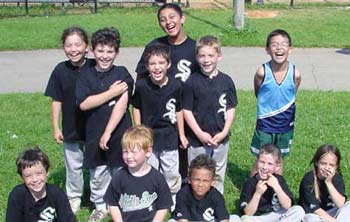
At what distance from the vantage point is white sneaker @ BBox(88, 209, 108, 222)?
5582 millimetres

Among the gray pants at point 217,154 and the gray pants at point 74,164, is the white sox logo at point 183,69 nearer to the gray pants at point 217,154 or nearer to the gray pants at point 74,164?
the gray pants at point 217,154

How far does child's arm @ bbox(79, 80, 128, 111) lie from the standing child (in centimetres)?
29

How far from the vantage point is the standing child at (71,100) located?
216 inches

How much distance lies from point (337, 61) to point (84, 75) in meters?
8.83

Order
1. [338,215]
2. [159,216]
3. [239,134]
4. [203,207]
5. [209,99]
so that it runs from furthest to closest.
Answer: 1. [239,134]
2. [209,99]
3. [338,215]
4. [203,207]
5. [159,216]

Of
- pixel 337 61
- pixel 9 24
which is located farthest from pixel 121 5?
pixel 337 61

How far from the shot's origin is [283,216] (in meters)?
5.26

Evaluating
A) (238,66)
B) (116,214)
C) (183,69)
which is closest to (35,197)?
(116,214)

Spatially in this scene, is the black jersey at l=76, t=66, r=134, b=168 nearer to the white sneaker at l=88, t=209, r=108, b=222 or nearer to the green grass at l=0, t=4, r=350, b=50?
the white sneaker at l=88, t=209, r=108, b=222

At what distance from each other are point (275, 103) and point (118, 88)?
140cm

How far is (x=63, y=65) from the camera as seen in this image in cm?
567

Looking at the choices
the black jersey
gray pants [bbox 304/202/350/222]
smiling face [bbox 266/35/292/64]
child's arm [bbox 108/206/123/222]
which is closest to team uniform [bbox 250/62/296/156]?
smiling face [bbox 266/35/292/64]

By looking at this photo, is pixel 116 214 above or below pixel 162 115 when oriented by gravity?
below

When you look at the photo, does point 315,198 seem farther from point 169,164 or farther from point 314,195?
point 169,164
